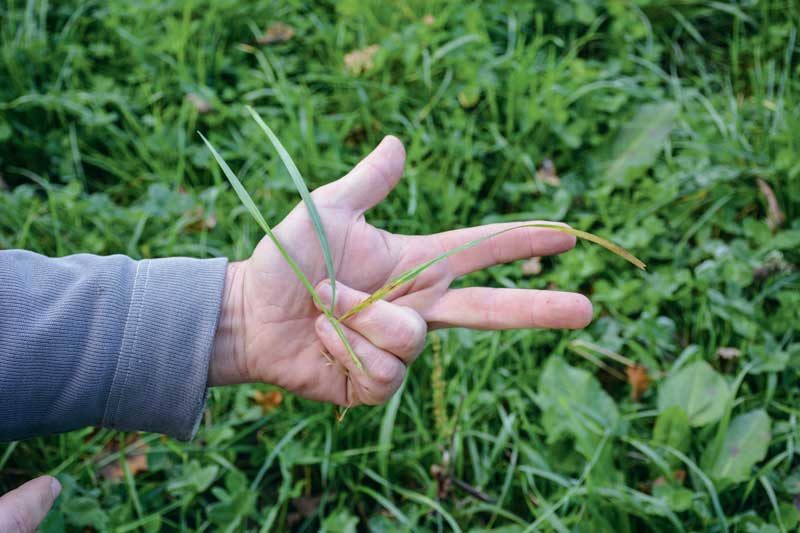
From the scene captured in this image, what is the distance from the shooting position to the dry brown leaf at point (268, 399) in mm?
1707

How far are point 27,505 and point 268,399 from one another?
2.40 ft

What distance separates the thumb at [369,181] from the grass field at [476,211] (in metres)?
0.36

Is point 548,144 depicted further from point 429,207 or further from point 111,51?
point 111,51

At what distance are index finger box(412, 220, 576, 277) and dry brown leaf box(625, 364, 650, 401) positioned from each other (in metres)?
0.52

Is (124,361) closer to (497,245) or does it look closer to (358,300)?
(358,300)

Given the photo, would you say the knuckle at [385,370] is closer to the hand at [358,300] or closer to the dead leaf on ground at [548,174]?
the hand at [358,300]

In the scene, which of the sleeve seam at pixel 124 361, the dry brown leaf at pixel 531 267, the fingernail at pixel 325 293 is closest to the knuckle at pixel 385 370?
the fingernail at pixel 325 293

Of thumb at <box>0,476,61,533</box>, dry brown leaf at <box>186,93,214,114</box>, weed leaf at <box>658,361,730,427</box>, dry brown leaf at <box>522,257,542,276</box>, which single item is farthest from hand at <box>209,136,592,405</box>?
dry brown leaf at <box>186,93,214,114</box>

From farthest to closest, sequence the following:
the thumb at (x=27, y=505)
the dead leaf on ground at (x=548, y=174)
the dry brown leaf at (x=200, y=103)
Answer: the dry brown leaf at (x=200, y=103) → the dead leaf on ground at (x=548, y=174) → the thumb at (x=27, y=505)

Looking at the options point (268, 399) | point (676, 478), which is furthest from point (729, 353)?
point (268, 399)

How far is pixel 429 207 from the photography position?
2.08 m

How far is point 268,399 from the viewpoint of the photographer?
1.71 meters

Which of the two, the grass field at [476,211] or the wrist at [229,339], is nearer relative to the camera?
the wrist at [229,339]

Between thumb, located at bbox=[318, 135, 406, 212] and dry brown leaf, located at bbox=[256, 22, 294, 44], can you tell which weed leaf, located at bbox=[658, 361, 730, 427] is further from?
dry brown leaf, located at bbox=[256, 22, 294, 44]
